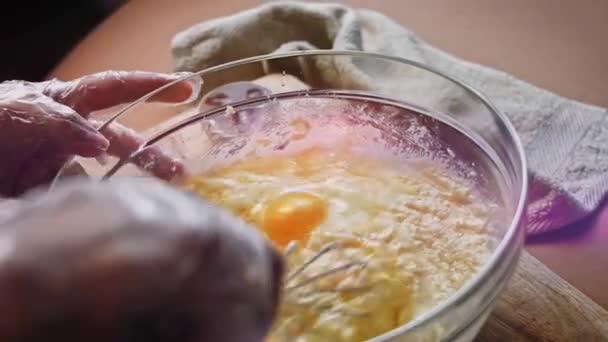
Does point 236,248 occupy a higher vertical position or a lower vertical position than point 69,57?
higher

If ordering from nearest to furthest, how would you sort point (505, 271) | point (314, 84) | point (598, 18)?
point (505, 271)
point (314, 84)
point (598, 18)

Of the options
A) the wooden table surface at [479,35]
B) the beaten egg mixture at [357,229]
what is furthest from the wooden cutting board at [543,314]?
the wooden table surface at [479,35]

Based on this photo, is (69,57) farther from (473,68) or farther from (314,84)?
(473,68)

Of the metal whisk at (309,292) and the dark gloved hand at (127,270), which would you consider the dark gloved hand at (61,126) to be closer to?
the metal whisk at (309,292)

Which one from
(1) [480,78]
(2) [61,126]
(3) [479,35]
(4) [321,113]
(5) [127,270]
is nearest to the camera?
(5) [127,270]

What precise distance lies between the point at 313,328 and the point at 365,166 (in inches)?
9.6

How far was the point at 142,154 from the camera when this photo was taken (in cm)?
80

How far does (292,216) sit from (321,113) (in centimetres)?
19

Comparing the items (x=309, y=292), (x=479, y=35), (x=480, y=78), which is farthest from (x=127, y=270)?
(x=479, y=35)

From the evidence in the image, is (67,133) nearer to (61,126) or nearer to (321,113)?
(61,126)

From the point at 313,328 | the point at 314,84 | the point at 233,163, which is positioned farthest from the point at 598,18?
the point at 313,328

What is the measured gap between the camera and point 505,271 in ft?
1.82

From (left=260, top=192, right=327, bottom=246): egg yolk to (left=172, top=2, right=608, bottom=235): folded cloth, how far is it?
19 centimetres

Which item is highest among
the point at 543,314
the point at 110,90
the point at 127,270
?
the point at 127,270
